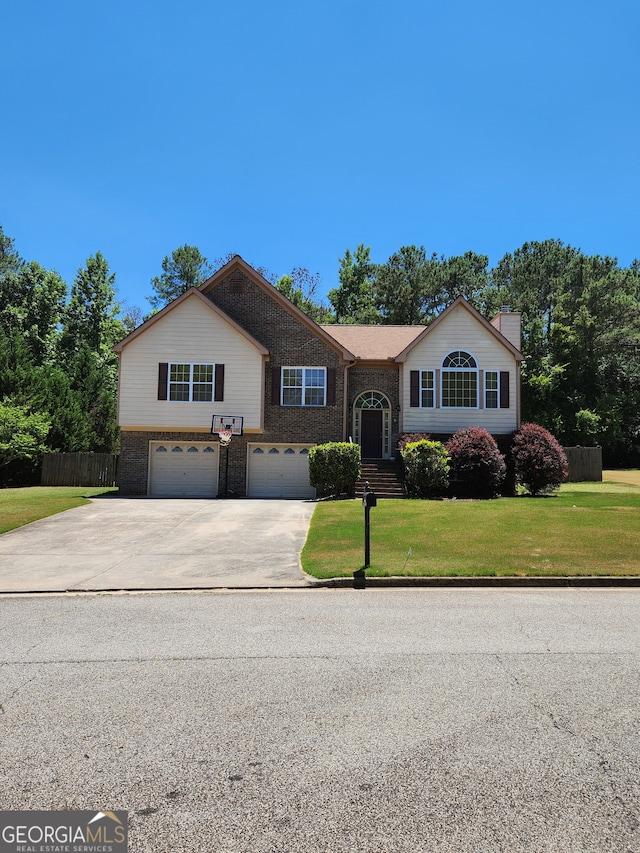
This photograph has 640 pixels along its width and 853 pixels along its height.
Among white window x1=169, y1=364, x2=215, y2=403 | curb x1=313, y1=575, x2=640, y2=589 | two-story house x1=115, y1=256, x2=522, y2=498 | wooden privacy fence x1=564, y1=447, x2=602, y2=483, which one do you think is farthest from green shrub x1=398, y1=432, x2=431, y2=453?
curb x1=313, y1=575, x2=640, y2=589

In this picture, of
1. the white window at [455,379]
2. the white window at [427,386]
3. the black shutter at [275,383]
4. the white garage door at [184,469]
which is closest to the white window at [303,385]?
the black shutter at [275,383]

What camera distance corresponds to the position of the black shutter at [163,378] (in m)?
25.0

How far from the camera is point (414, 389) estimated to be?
26.5 meters

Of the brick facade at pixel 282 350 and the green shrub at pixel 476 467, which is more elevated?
the brick facade at pixel 282 350

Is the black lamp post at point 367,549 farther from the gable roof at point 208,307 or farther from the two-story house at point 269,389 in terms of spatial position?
the gable roof at point 208,307

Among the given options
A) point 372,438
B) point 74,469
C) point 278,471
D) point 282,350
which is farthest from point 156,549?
point 74,469

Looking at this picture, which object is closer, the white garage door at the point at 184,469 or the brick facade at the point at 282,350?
the white garage door at the point at 184,469

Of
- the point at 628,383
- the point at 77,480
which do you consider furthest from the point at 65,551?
the point at 628,383

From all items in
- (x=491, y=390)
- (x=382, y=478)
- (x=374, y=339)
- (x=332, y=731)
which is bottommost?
(x=332, y=731)

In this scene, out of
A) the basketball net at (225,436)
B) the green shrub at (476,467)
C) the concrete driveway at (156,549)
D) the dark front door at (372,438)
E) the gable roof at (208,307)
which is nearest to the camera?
the concrete driveway at (156,549)

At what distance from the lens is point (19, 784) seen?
136 inches

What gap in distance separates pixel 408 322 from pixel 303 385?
96.1ft

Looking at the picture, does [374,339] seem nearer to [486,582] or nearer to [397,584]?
[486,582]

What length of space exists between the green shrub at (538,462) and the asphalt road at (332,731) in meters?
17.0
